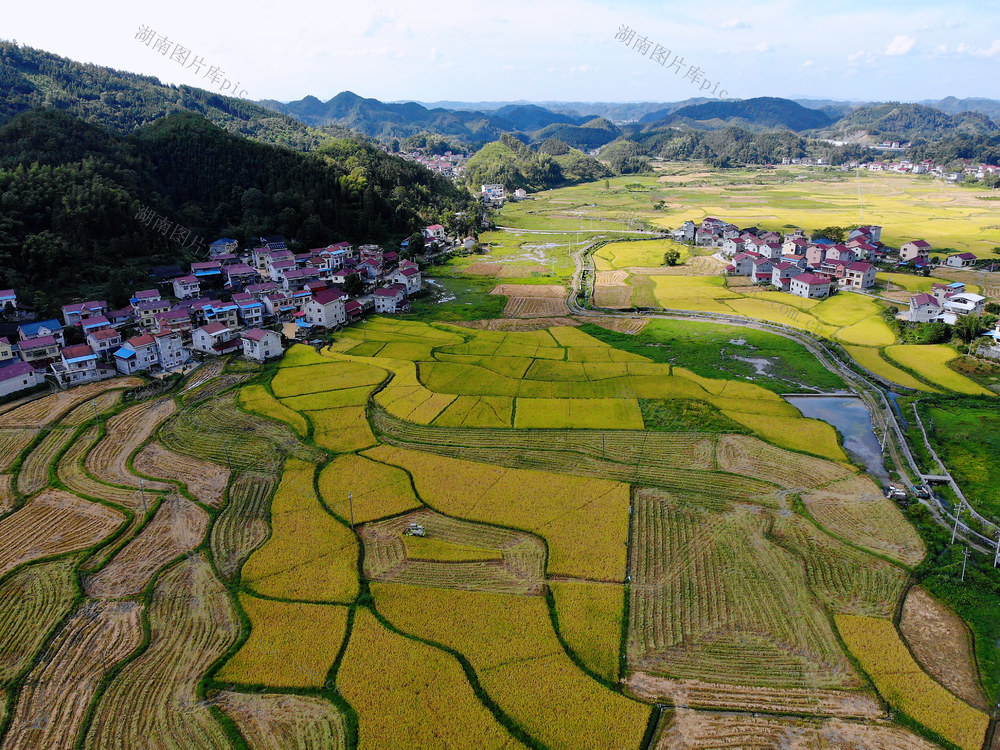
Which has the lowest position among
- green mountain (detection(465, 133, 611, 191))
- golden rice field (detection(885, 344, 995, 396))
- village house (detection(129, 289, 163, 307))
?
golden rice field (detection(885, 344, 995, 396))

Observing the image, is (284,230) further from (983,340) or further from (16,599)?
(983,340)

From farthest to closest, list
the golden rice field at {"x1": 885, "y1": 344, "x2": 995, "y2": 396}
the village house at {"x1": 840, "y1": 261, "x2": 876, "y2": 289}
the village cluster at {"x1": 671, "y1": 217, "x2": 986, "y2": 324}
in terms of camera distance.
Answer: the village house at {"x1": 840, "y1": 261, "x2": 876, "y2": 289} → the village cluster at {"x1": 671, "y1": 217, "x2": 986, "y2": 324} → the golden rice field at {"x1": 885, "y1": 344, "x2": 995, "y2": 396}

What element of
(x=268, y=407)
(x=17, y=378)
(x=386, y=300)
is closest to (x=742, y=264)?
(x=386, y=300)

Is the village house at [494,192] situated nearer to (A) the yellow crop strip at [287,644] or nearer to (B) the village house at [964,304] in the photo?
(B) the village house at [964,304]

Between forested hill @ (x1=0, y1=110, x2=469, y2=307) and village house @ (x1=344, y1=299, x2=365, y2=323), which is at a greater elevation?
forested hill @ (x1=0, y1=110, x2=469, y2=307)

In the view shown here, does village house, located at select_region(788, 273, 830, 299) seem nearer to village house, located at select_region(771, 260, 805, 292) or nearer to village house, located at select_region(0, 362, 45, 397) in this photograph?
village house, located at select_region(771, 260, 805, 292)

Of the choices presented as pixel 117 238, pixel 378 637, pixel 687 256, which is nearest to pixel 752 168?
pixel 687 256

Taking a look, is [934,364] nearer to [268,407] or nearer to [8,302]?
[268,407]

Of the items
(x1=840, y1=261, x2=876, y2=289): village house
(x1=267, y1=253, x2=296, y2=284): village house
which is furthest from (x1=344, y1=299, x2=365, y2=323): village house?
(x1=840, y1=261, x2=876, y2=289): village house
